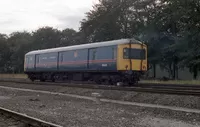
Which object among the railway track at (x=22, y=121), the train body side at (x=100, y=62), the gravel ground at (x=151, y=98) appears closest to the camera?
the railway track at (x=22, y=121)

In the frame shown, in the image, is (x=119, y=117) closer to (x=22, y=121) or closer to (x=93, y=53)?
(x=22, y=121)

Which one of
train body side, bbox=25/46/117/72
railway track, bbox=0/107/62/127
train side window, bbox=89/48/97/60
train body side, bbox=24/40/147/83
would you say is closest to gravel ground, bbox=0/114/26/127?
railway track, bbox=0/107/62/127

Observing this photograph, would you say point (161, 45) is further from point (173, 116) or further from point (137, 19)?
point (173, 116)

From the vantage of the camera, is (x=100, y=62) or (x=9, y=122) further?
(x=100, y=62)

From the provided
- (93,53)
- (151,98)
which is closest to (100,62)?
(93,53)

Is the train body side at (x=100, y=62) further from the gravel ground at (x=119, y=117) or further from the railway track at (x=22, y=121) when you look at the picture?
the railway track at (x=22, y=121)

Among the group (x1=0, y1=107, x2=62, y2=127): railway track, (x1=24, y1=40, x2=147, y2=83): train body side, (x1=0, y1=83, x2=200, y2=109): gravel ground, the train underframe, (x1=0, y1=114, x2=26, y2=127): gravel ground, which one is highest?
(x1=24, y1=40, x2=147, y2=83): train body side

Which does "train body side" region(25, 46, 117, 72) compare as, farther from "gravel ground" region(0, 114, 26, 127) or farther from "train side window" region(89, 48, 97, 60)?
"gravel ground" region(0, 114, 26, 127)

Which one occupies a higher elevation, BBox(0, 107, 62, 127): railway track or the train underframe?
the train underframe

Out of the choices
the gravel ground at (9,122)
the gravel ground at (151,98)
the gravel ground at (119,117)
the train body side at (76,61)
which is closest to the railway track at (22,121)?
the gravel ground at (9,122)

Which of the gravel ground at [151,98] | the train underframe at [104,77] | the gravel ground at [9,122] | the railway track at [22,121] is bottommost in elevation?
the gravel ground at [9,122]

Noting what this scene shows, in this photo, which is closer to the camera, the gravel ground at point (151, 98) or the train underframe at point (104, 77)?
the gravel ground at point (151, 98)

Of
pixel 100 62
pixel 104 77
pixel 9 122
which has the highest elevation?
pixel 100 62

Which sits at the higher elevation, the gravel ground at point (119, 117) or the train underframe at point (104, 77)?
the train underframe at point (104, 77)
